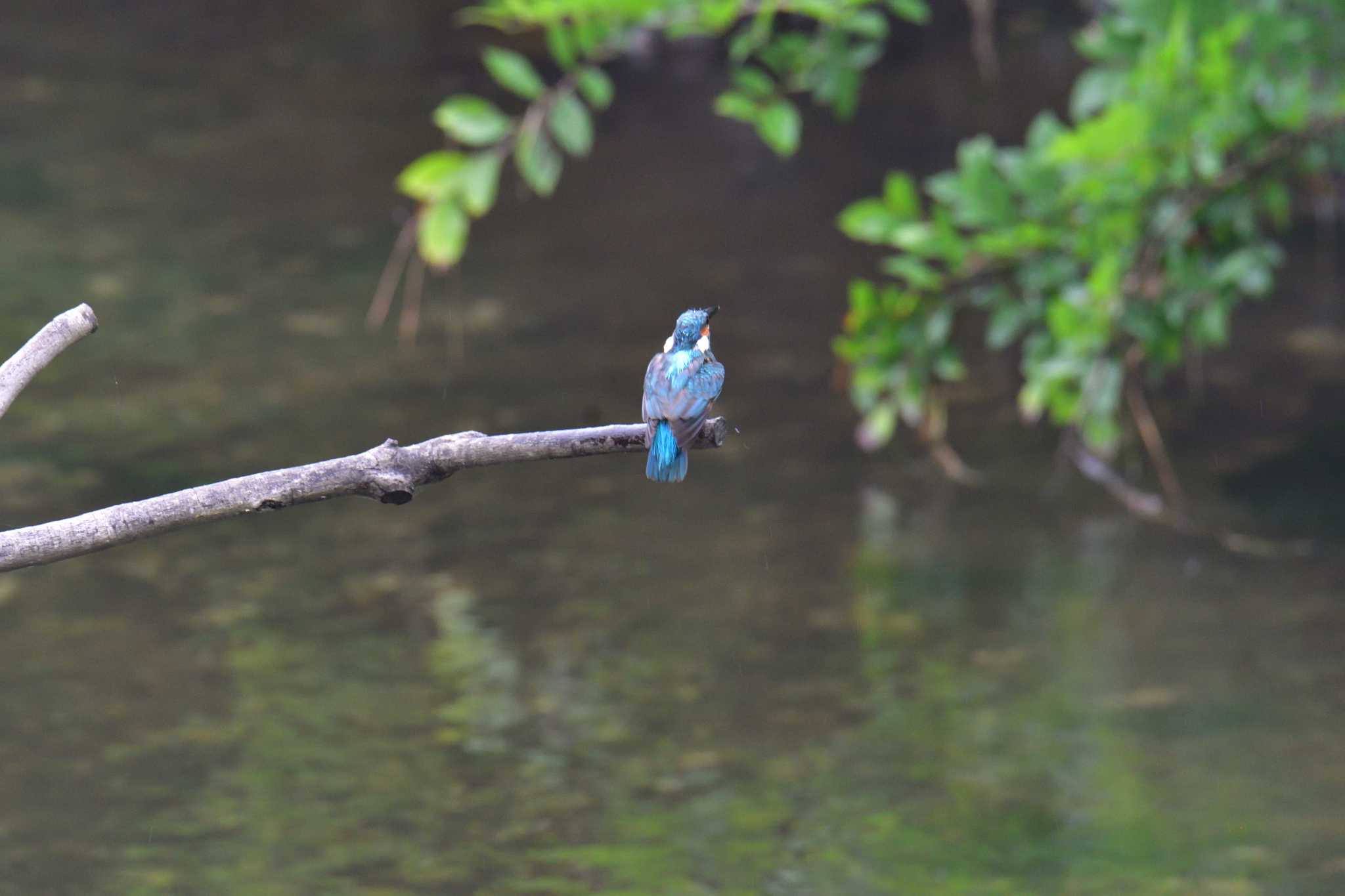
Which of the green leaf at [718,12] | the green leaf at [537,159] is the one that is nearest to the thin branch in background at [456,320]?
the green leaf at [537,159]

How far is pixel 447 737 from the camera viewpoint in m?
3.00

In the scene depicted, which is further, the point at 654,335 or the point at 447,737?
the point at 654,335

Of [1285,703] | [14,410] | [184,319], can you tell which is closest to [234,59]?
[184,319]

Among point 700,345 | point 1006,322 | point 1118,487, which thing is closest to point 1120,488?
point 1118,487

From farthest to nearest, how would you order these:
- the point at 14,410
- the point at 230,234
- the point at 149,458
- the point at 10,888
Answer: the point at 230,234 → the point at 14,410 → the point at 149,458 → the point at 10,888

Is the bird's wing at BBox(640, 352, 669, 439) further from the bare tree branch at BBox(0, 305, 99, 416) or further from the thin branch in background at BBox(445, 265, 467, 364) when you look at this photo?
the thin branch in background at BBox(445, 265, 467, 364)

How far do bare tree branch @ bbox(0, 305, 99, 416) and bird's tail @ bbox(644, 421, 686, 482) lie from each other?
0.41 m

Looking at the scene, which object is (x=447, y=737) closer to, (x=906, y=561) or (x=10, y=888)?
(x=10, y=888)

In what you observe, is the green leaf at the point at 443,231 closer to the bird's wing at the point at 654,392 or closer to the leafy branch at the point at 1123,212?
the leafy branch at the point at 1123,212

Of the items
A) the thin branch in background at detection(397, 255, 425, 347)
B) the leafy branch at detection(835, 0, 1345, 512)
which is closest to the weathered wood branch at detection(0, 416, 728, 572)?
the leafy branch at detection(835, 0, 1345, 512)

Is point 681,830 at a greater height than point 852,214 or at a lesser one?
lesser

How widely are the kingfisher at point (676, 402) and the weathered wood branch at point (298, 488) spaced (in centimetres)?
6

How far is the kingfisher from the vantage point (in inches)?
50.5

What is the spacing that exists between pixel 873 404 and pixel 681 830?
88 cm
